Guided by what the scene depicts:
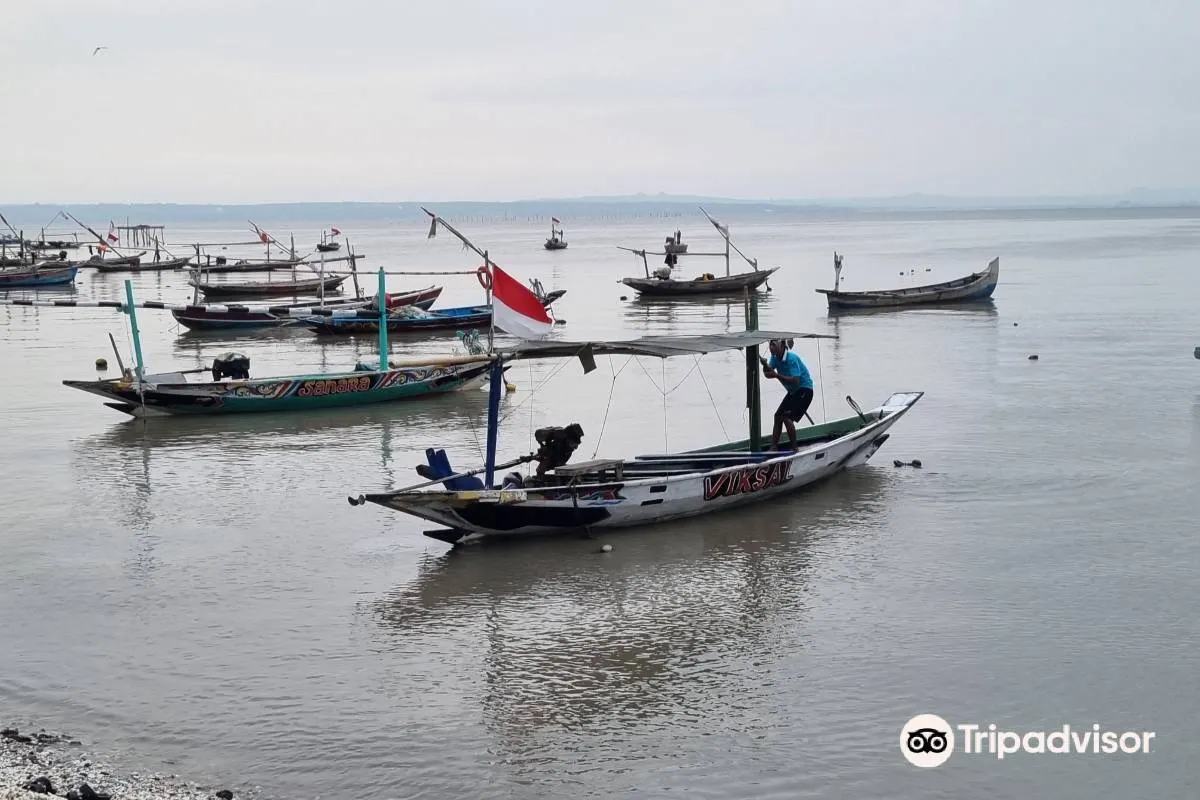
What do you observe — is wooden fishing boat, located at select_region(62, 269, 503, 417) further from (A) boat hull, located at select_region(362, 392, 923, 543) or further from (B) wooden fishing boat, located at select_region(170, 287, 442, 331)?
(B) wooden fishing boat, located at select_region(170, 287, 442, 331)

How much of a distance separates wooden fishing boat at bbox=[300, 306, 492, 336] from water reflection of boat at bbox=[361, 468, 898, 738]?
68.9ft

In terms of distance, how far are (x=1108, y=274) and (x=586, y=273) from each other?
25.2m

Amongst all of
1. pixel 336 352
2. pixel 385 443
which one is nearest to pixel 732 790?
pixel 385 443

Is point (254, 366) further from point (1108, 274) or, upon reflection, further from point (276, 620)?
point (1108, 274)

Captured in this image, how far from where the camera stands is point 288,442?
1852cm

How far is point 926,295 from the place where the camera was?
39531 millimetres

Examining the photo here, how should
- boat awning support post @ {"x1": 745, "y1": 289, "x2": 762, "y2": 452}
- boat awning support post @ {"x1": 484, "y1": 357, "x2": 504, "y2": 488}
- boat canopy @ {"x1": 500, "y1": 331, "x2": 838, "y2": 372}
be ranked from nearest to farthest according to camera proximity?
1. boat awning support post @ {"x1": 484, "y1": 357, "x2": 504, "y2": 488}
2. boat canopy @ {"x1": 500, "y1": 331, "x2": 838, "y2": 372}
3. boat awning support post @ {"x1": 745, "y1": 289, "x2": 762, "y2": 452}

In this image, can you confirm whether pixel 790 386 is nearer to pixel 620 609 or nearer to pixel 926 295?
pixel 620 609

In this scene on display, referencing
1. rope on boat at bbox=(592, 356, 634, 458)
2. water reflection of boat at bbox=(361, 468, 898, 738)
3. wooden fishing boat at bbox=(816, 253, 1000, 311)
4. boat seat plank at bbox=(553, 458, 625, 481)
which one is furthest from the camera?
wooden fishing boat at bbox=(816, 253, 1000, 311)

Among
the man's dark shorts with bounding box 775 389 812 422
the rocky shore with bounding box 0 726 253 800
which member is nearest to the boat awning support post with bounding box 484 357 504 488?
the man's dark shorts with bounding box 775 389 812 422

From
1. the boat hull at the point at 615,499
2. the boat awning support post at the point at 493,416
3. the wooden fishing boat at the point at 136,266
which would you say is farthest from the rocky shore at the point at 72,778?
the wooden fishing boat at the point at 136,266

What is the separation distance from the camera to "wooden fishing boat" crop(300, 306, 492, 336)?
33812mm

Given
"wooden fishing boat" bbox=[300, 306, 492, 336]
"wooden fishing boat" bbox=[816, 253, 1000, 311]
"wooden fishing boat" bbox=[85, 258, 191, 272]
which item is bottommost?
"wooden fishing boat" bbox=[300, 306, 492, 336]

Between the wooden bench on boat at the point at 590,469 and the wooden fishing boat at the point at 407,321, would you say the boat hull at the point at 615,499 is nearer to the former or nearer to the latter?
the wooden bench on boat at the point at 590,469
